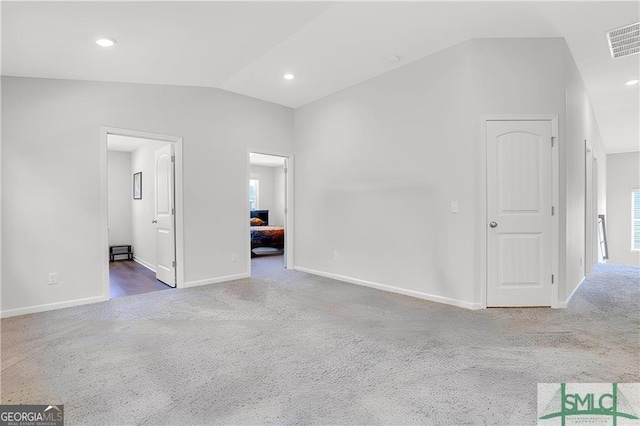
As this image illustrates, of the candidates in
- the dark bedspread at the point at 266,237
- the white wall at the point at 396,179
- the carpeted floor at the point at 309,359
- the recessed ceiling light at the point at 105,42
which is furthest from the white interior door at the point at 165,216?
the dark bedspread at the point at 266,237

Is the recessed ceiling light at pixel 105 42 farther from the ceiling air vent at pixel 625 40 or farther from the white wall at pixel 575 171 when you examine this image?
the ceiling air vent at pixel 625 40

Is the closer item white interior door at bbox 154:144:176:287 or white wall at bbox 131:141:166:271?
white interior door at bbox 154:144:176:287

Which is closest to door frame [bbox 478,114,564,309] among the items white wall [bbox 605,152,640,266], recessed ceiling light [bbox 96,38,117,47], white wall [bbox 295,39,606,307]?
white wall [bbox 295,39,606,307]

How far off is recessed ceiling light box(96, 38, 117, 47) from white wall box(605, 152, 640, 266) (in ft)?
36.5

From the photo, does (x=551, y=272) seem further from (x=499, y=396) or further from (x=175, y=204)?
(x=175, y=204)

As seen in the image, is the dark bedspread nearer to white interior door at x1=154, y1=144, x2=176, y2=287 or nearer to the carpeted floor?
white interior door at x1=154, y1=144, x2=176, y2=287

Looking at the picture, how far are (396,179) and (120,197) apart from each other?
20.1 ft

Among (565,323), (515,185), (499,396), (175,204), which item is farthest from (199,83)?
(565,323)

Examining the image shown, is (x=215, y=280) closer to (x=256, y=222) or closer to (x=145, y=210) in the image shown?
(x=145, y=210)

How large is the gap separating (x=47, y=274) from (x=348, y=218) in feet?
11.5

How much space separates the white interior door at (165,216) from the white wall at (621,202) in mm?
10544

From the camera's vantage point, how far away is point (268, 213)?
1014 cm

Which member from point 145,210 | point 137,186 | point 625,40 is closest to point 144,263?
point 145,210

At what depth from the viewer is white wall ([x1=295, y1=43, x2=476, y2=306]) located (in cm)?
350
